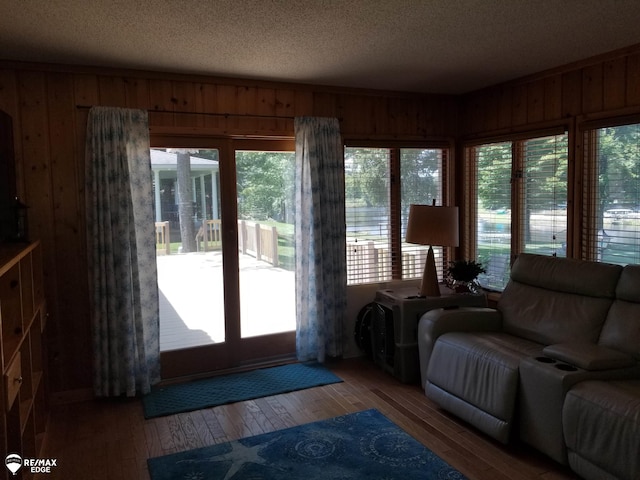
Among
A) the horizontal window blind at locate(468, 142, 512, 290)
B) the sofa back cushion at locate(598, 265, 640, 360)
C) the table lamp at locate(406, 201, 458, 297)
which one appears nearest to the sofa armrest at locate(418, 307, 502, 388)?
the table lamp at locate(406, 201, 458, 297)

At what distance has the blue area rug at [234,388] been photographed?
12.1ft

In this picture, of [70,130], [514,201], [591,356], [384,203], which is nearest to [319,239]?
[384,203]

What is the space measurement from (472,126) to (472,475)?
127 inches

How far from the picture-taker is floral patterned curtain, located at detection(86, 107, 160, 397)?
12.0ft

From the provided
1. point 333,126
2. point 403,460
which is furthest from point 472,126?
point 403,460

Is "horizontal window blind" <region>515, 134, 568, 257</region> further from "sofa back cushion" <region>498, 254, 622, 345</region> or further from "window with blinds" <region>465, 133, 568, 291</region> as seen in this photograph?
"sofa back cushion" <region>498, 254, 622, 345</region>

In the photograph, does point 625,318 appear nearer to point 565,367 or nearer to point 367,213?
point 565,367

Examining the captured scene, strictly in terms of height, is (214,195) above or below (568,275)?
above

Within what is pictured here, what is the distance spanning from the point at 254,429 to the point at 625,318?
2.36 meters

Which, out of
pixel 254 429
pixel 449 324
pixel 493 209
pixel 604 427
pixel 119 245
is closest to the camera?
pixel 604 427

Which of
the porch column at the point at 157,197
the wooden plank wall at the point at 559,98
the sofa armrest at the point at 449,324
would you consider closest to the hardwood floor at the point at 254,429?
the sofa armrest at the point at 449,324

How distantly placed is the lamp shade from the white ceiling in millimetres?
1110

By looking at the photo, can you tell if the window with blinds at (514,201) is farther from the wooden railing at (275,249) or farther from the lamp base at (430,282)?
the lamp base at (430,282)

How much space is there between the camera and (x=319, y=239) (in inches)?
173
